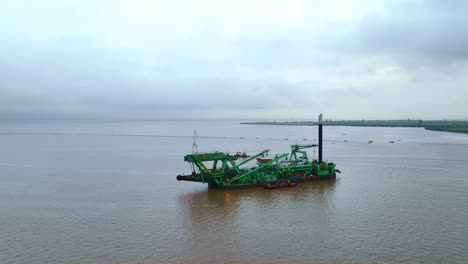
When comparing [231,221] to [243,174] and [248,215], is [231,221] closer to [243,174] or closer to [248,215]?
[248,215]

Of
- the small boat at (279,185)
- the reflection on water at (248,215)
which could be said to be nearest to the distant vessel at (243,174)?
the small boat at (279,185)

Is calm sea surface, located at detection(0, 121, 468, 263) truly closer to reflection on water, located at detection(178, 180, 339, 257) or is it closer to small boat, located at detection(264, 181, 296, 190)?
reflection on water, located at detection(178, 180, 339, 257)

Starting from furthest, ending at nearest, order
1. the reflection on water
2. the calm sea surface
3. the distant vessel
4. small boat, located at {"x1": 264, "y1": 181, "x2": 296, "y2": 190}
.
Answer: small boat, located at {"x1": 264, "y1": 181, "x2": 296, "y2": 190} → the distant vessel → the reflection on water → the calm sea surface

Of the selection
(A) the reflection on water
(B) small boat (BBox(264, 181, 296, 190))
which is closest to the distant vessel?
(B) small boat (BBox(264, 181, 296, 190))

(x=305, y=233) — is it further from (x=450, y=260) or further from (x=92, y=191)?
(x=92, y=191)

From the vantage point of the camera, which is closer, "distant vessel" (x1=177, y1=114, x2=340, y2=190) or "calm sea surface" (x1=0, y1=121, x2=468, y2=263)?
"calm sea surface" (x1=0, y1=121, x2=468, y2=263)

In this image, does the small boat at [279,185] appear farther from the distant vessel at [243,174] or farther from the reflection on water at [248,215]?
the reflection on water at [248,215]

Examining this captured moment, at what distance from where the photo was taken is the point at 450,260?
21.9 m

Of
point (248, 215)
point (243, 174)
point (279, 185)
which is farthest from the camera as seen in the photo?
point (279, 185)

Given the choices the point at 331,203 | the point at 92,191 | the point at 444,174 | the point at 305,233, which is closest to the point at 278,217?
the point at 305,233

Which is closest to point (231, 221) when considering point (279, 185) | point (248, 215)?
point (248, 215)

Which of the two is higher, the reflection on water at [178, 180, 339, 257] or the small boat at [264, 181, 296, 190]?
the small boat at [264, 181, 296, 190]

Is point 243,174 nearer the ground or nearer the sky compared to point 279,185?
nearer the sky

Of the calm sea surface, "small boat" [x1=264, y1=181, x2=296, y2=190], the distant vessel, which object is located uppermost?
the distant vessel
